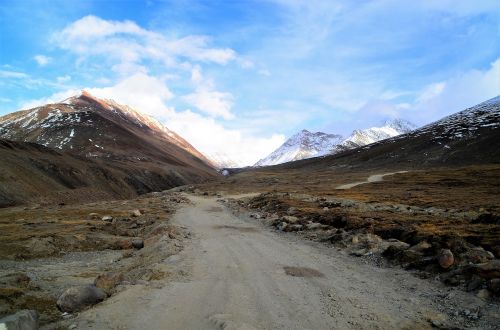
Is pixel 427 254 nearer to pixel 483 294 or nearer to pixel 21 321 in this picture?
pixel 483 294

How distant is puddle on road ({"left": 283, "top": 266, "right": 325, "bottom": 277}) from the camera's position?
17467mm

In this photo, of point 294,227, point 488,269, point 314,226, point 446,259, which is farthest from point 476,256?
point 294,227

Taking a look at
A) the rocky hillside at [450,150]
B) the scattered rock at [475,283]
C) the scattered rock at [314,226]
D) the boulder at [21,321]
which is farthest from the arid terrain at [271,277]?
the rocky hillside at [450,150]

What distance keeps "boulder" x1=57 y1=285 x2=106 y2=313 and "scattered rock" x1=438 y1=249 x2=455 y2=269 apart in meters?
14.4

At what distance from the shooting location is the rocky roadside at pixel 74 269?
42.1ft

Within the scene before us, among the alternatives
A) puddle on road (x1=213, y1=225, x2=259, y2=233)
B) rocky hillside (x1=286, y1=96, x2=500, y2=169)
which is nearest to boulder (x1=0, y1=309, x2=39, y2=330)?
puddle on road (x1=213, y1=225, x2=259, y2=233)

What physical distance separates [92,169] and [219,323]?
4685 inches

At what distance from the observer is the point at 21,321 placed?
1035cm

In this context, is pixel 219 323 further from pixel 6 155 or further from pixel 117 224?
pixel 6 155

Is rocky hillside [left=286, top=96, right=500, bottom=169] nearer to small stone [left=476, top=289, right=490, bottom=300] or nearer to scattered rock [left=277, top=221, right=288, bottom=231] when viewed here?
scattered rock [left=277, top=221, right=288, bottom=231]

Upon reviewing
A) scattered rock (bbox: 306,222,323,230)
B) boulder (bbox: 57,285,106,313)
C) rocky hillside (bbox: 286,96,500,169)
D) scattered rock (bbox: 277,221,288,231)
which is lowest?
scattered rock (bbox: 306,222,323,230)

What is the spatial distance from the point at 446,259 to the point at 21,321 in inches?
653

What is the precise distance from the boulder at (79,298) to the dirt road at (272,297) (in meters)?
0.51

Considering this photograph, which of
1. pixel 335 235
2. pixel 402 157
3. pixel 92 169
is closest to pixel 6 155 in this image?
pixel 92 169
